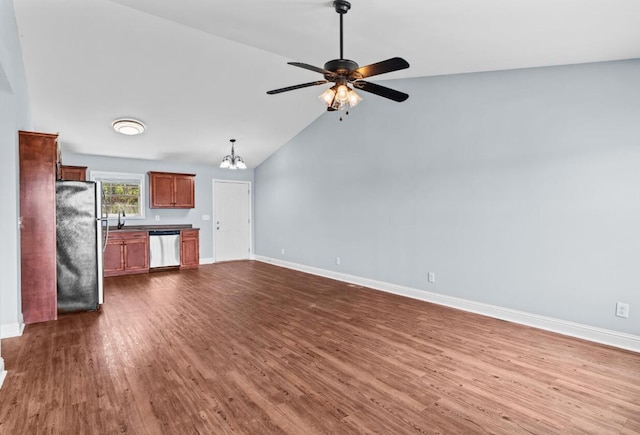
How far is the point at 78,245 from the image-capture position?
420cm

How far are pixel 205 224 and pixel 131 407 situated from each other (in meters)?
6.44

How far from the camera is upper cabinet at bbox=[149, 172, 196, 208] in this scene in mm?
7402

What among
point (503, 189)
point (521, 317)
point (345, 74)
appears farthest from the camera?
point (503, 189)

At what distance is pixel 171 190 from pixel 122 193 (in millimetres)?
982

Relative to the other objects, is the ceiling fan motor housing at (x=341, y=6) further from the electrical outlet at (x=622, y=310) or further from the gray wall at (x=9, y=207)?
the electrical outlet at (x=622, y=310)

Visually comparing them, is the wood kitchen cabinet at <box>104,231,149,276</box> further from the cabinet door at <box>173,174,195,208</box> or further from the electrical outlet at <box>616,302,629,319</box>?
the electrical outlet at <box>616,302,629,319</box>

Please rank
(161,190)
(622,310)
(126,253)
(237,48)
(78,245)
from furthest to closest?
(161,190), (126,253), (237,48), (78,245), (622,310)

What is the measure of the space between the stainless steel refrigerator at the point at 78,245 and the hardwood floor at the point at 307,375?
26 cm

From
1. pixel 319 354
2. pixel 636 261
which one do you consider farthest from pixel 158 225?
pixel 636 261

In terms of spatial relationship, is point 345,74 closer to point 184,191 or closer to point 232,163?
point 232,163

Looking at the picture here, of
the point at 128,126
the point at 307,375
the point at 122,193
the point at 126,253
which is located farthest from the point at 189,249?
the point at 307,375

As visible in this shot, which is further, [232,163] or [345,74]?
[232,163]

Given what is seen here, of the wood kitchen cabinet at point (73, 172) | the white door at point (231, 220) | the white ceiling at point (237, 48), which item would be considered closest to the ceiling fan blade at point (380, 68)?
the white ceiling at point (237, 48)

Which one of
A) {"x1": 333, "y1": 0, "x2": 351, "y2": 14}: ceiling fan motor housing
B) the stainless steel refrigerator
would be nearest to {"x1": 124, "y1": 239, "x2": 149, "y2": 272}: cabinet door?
the stainless steel refrigerator
